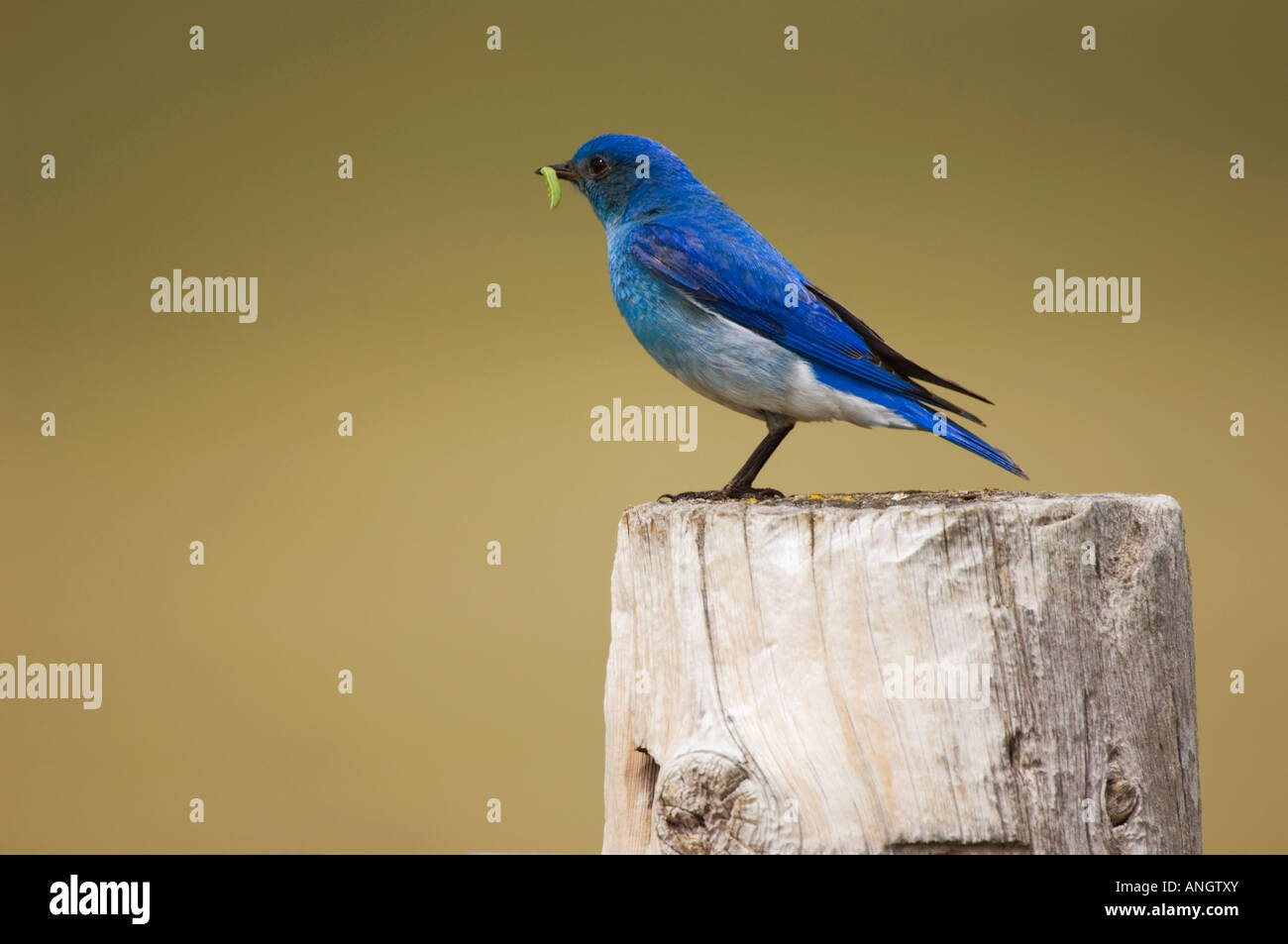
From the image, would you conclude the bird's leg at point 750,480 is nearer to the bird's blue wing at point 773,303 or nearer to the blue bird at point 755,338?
the blue bird at point 755,338

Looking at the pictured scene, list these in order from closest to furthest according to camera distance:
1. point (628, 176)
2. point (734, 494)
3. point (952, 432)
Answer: point (952, 432)
point (734, 494)
point (628, 176)

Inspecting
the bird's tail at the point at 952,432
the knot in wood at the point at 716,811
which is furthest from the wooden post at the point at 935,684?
the bird's tail at the point at 952,432

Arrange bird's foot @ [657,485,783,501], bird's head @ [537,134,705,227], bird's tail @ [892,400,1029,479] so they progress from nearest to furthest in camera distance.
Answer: bird's tail @ [892,400,1029,479]
bird's foot @ [657,485,783,501]
bird's head @ [537,134,705,227]

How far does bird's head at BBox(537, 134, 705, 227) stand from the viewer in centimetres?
271

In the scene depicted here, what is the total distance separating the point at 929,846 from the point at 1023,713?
0.22 m

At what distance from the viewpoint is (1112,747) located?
65.7 inches

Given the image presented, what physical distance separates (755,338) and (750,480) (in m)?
0.28

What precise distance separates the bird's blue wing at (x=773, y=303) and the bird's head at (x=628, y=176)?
0.54 ft

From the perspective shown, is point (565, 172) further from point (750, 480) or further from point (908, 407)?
point (908, 407)

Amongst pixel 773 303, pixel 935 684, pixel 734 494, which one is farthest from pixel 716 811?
pixel 773 303

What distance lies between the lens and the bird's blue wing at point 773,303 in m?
2.40

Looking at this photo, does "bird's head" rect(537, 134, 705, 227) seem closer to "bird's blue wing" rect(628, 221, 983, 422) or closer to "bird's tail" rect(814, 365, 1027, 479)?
"bird's blue wing" rect(628, 221, 983, 422)

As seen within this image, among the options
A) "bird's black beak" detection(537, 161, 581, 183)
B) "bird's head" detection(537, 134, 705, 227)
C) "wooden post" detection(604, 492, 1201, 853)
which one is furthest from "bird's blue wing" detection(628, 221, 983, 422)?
"wooden post" detection(604, 492, 1201, 853)

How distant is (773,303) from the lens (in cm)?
246
